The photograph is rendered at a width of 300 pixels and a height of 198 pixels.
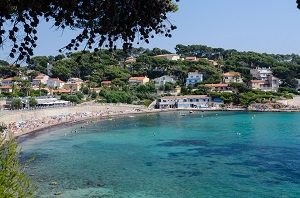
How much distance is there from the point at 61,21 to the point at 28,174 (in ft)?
62.1

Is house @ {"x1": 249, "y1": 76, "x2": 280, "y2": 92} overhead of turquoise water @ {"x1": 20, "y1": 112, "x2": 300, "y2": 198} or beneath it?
overhead

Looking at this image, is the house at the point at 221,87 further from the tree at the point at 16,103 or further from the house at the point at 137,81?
the tree at the point at 16,103

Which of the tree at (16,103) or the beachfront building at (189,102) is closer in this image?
the tree at (16,103)

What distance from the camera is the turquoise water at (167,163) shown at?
1773 centimetres

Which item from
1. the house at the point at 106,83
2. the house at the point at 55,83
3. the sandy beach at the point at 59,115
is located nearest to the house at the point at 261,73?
the sandy beach at the point at 59,115

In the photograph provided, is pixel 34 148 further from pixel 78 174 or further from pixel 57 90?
pixel 57 90

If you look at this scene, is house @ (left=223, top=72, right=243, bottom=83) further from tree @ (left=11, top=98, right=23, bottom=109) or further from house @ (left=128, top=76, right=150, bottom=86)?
tree @ (left=11, top=98, right=23, bottom=109)

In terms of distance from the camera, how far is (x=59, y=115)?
55.2 m

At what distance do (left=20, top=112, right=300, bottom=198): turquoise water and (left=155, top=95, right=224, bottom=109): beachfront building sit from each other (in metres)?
31.9

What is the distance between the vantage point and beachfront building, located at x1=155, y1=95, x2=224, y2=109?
72.4 meters

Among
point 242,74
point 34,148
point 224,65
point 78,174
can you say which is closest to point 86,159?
point 78,174

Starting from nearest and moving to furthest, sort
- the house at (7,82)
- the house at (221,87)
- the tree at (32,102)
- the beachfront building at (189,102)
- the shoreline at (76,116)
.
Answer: the shoreline at (76,116)
the tree at (32,102)
the beachfront building at (189,102)
the house at (221,87)
the house at (7,82)

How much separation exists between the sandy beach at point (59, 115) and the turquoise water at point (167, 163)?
14.2 feet

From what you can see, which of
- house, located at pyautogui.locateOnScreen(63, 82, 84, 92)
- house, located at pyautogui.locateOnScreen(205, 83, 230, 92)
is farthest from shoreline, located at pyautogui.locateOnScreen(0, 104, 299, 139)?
house, located at pyautogui.locateOnScreen(63, 82, 84, 92)
